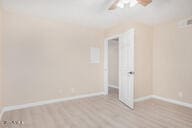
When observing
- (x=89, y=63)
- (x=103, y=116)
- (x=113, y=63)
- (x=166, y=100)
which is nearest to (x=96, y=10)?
(x=89, y=63)

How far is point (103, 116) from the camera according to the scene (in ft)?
9.19

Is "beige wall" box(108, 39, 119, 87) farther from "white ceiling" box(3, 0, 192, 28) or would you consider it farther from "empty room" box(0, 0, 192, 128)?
"white ceiling" box(3, 0, 192, 28)

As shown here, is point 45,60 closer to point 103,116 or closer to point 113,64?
point 103,116

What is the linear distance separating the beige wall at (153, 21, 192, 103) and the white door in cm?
124

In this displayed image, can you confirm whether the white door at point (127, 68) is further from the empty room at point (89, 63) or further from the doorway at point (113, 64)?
the doorway at point (113, 64)

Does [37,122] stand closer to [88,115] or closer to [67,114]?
[67,114]

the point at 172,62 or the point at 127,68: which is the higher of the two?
the point at 172,62

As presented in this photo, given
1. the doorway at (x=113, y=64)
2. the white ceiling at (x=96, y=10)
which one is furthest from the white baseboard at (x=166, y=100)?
the white ceiling at (x=96, y=10)

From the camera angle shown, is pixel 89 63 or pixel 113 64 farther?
pixel 113 64

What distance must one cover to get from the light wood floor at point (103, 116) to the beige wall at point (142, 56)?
60 centimetres

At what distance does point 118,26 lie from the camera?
411 centimetres

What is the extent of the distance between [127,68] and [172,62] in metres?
1.40

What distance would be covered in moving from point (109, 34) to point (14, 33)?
2.87 metres

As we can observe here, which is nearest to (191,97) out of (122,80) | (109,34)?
(122,80)
